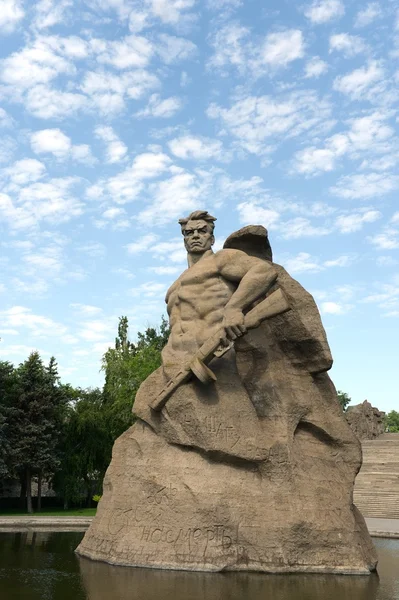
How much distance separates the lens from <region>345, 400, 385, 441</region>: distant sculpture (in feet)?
120

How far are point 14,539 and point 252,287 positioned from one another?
25.1ft

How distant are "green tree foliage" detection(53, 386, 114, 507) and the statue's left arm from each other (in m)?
18.2

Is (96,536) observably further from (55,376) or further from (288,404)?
(55,376)

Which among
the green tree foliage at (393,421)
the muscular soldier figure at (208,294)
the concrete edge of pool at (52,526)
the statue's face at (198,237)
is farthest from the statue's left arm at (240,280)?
the green tree foliage at (393,421)

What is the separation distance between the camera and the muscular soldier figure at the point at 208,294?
29.3 feet

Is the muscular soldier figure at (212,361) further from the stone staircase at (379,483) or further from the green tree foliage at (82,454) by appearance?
the green tree foliage at (82,454)

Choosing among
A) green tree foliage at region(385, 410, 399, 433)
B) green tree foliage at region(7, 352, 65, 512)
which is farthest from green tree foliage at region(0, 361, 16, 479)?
green tree foliage at region(385, 410, 399, 433)

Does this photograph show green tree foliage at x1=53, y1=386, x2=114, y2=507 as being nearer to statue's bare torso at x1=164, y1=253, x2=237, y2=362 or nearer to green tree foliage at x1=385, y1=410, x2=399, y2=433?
statue's bare torso at x1=164, y1=253, x2=237, y2=362

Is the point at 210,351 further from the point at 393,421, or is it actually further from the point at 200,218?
the point at 393,421

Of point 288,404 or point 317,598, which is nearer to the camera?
point 317,598

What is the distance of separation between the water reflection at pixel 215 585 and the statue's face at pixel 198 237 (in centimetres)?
491

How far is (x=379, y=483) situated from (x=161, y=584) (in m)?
21.1

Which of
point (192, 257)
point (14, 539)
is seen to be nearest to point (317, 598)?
point (192, 257)

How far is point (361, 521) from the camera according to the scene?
375 inches
